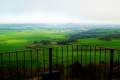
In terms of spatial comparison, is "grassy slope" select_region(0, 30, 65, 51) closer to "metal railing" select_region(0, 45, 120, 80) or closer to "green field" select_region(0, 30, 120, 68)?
"green field" select_region(0, 30, 120, 68)

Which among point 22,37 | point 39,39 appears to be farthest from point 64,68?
point 22,37

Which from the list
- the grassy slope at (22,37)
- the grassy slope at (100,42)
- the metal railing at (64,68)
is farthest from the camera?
the grassy slope at (100,42)

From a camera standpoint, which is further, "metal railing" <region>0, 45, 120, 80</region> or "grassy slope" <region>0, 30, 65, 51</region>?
"grassy slope" <region>0, 30, 65, 51</region>

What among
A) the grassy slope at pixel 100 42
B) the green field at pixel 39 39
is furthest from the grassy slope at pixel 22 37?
the grassy slope at pixel 100 42

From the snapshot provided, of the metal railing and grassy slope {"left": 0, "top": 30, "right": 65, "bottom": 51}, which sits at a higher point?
grassy slope {"left": 0, "top": 30, "right": 65, "bottom": 51}

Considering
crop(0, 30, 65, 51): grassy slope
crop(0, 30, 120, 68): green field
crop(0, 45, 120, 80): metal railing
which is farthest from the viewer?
crop(0, 30, 65, 51): grassy slope

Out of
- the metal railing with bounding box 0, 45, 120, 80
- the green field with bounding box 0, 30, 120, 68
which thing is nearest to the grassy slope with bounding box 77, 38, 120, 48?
the green field with bounding box 0, 30, 120, 68

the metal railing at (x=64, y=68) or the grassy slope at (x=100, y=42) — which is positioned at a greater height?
the grassy slope at (x=100, y=42)

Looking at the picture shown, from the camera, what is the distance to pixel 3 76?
6512 mm

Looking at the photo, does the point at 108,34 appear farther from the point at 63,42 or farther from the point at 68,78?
the point at 68,78

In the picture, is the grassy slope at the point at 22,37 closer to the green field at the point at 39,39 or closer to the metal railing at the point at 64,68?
the green field at the point at 39,39

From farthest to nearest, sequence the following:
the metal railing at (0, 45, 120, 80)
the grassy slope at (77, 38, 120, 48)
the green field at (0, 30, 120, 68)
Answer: the grassy slope at (77, 38, 120, 48), the green field at (0, 30, 120, 68), the metal railing at (0, 45, 120, 80)

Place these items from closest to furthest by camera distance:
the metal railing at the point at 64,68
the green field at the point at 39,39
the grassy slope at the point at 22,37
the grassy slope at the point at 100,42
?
the metal railing at the point at 64,68 < the green field at the point at 39,39 < the grassy slope at the point at 22,37 < the grassy slope at the point at 100,42

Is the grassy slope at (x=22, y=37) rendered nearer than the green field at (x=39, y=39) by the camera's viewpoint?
No
